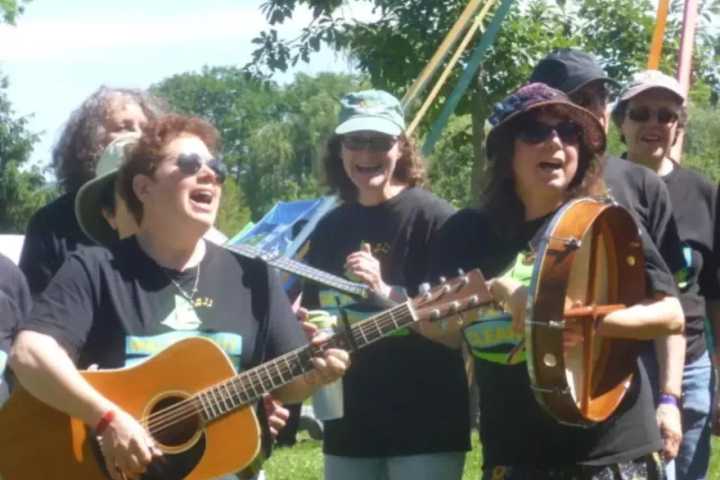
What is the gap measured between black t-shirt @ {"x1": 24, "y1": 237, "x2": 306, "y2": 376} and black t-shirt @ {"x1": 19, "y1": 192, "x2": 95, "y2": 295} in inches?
52.7

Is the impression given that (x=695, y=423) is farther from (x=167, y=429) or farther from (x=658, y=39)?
(x=658, y=39)

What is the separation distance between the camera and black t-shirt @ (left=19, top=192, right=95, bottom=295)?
20.3 feet

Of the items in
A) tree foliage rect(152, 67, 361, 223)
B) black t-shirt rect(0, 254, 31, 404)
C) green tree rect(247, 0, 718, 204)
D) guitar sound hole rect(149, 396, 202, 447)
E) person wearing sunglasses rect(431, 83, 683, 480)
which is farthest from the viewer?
tree foliage rect(152, 67, 361, 223)

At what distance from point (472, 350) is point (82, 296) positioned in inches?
47.3

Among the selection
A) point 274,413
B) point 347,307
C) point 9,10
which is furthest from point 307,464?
point 9,10

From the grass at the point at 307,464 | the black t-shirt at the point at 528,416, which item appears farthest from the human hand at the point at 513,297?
the grass at the point at 307,464

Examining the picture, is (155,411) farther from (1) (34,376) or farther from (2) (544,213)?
(2) (544,213)

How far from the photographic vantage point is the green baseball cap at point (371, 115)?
18.8 feet

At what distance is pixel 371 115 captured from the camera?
577 cm

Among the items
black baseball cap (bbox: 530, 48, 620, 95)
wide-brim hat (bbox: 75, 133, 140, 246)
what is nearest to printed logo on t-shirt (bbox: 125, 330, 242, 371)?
wide-brim hat (bbox: 75, 133, 140, 246)

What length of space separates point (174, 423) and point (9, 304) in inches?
54.0

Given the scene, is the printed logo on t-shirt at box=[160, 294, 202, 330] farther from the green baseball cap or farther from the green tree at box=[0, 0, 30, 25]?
the green tree at box=[0, 0, 30, 25]

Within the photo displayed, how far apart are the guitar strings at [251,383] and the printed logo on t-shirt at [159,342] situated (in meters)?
0.10

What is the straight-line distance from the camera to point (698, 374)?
19.1ft
